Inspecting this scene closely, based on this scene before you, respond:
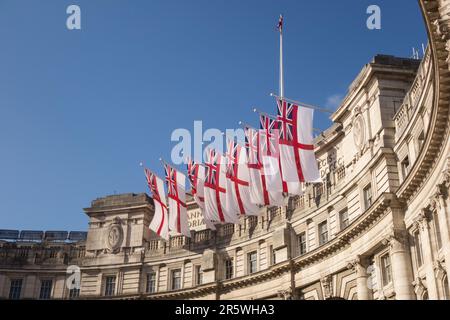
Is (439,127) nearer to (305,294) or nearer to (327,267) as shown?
(327,267)

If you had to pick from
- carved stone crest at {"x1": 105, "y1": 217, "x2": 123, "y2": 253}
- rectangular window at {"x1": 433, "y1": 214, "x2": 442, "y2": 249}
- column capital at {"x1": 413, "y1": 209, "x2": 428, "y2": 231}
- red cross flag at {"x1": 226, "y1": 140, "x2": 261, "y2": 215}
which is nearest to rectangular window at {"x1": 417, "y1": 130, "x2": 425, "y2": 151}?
column capital at {"x1": 413, "y1": 209, "x2": 428, "y2": 231}

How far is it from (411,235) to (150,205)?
33835mm

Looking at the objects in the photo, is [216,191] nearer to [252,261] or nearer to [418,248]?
[252,261]

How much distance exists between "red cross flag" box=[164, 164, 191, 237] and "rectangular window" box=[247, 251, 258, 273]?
6.08 m

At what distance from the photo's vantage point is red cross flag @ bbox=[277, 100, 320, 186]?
42500 mm

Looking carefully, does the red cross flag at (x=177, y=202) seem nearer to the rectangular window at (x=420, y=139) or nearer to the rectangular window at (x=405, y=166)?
the rectangular window at (x=405, y=166)

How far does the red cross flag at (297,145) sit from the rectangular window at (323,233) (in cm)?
696

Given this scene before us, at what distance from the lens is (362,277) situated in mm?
41594

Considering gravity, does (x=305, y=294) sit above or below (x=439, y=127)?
below

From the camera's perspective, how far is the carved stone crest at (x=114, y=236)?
208 ft

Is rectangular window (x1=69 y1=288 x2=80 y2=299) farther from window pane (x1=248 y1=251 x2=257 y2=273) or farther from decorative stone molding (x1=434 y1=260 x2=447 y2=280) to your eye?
decorative stone molding (x1=434 y1=260 x2=447 y2=280)
